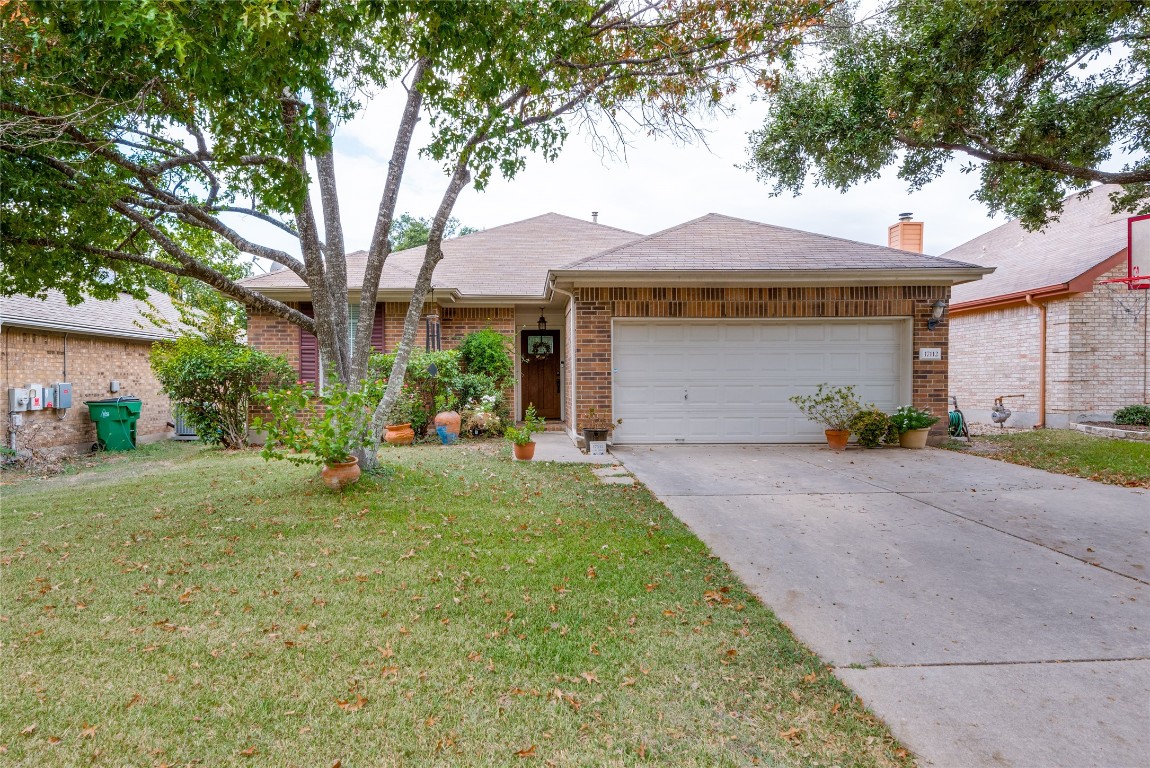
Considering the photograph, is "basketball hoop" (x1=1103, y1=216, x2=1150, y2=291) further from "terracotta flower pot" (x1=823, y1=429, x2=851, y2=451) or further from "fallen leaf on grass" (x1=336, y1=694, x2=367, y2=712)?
"fallen leaf on grass" (x1=336, y1=694, x2=367, y2=712)

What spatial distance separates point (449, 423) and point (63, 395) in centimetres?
750

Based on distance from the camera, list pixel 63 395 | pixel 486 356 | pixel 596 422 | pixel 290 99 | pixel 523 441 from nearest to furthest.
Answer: pixel 290 99 < pixel 523 441 < pixel 596 422 < pixel 63 395 < pixel 486 356

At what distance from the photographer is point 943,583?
149 inches

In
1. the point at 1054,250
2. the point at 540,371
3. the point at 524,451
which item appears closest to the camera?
the point at 524,451

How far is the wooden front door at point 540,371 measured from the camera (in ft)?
43.4

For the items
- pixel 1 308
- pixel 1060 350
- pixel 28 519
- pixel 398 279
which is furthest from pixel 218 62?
pixel 1060 350

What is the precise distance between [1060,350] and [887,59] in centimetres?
845

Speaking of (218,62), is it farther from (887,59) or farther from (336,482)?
(887,59)

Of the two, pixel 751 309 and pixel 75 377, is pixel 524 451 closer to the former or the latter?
pixel 751 309

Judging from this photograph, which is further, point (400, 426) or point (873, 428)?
point (400, 426)

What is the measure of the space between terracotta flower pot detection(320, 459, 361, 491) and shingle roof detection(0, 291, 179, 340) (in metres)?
5.55

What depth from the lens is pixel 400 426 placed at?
10.7m

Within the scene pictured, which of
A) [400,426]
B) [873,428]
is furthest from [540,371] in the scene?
[873,428]

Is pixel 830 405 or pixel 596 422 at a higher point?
pixel 830 405
